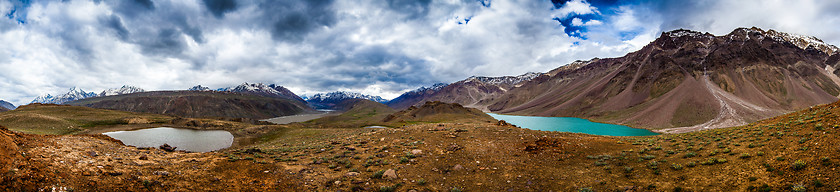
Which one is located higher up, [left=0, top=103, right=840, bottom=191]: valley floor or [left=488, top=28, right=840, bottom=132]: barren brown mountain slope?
[left=488, top=28, right=840, bottom=132]: barren brown mountain slope

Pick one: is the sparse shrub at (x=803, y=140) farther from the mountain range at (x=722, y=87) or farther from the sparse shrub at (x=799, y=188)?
the mountain range at (x=722, y=87)

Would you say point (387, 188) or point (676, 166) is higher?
point (676, 166)

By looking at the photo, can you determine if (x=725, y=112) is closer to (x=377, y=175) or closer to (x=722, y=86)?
(x=722, y=86)

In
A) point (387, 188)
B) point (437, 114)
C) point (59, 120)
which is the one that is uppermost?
point (59, 120)

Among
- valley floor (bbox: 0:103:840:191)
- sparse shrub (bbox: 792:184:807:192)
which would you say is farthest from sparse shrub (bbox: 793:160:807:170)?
sparse shrub (bbox: 792:184:807:192)

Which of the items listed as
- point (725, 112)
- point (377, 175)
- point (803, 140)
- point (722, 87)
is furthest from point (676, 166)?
point (722, 87)

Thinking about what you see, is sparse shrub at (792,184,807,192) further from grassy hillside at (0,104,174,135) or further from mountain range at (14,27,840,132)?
mountain range at (14,27,840,132)

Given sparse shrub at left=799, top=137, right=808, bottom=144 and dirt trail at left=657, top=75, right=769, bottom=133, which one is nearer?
sparse shrub at left=799, top=137, right=808, bottom=144

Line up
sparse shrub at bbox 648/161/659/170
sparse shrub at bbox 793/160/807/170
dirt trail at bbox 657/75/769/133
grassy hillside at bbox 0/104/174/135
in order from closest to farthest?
sparse shrub at bbox 793/160/807/170 → sparse shrub at bbox 648/161/659/170 → grassy hillside at bbox 0/104/174/135 → dirt trail at bbox 657/75/769/133

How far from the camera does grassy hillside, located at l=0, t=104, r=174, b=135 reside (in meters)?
64.4

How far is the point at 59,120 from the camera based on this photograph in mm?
73438

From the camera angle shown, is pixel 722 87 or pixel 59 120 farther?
pixel 722 87

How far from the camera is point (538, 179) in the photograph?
1429 cm

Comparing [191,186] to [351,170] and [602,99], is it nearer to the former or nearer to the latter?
[351,170]
